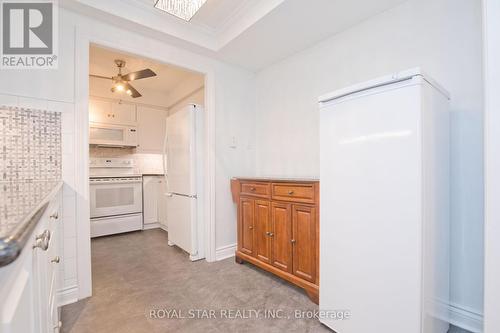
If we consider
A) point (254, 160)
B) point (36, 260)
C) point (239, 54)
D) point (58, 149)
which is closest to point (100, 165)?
point (58, 149)

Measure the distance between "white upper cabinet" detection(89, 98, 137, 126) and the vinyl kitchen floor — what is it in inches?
85.5

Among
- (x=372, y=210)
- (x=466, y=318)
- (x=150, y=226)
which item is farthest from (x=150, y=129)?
(x=466, y=318)

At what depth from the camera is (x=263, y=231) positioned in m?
2.25

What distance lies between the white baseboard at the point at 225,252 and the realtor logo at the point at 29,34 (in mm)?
2259

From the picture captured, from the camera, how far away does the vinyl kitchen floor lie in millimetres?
1533

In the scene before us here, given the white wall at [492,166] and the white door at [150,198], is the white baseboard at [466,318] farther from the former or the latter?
the white door at [150,198]

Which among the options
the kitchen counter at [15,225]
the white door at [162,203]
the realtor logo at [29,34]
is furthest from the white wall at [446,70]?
the white door at [162,203]

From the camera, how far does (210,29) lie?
95.7 inches

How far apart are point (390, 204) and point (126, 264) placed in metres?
2.57

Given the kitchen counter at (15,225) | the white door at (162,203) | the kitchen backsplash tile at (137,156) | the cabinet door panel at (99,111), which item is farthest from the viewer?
the kitchen backsplash tile at (137,156)

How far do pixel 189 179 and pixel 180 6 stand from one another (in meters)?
1.62

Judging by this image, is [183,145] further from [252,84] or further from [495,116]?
[495,116]

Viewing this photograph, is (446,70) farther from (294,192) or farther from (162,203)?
(162,203)

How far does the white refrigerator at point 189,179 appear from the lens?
8.62 feet
